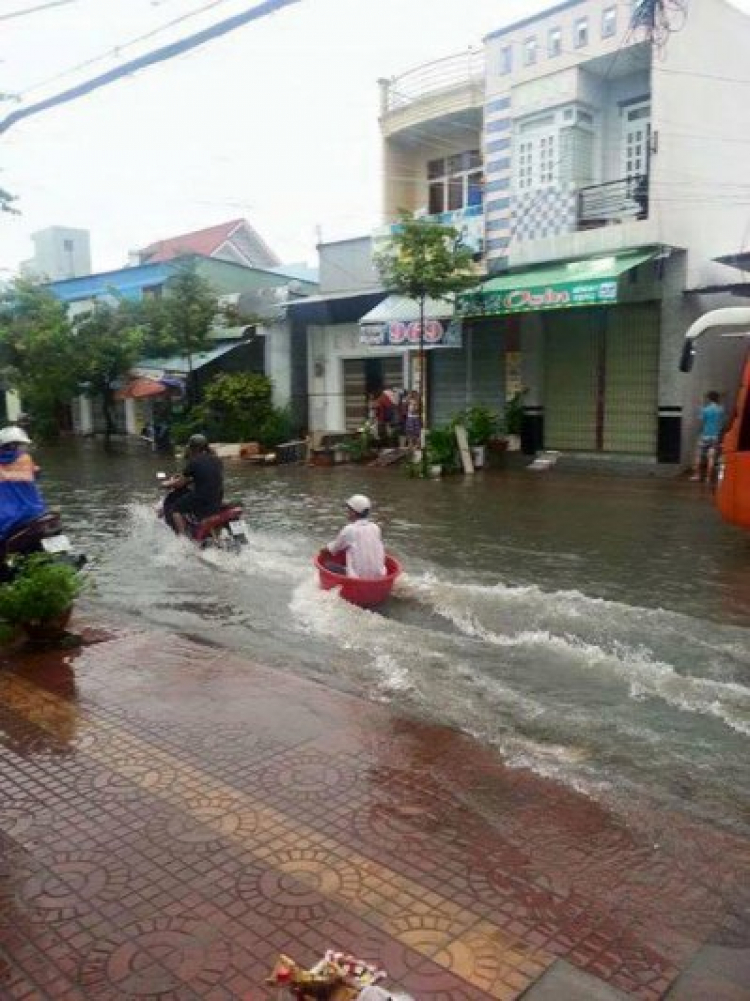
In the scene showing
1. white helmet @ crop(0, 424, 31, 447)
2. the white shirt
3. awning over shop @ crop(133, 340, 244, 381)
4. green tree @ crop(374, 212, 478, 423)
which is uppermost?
green tree @ crop(374, 212, 478, 423)

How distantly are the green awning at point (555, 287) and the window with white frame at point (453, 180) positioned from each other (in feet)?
11.8

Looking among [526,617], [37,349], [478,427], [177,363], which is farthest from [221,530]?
[37,349]

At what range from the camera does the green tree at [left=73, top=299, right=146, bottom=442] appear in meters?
27.0

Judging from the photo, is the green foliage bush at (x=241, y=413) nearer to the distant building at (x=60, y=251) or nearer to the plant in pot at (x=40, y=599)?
the plant in pot at (x=40, y=599)

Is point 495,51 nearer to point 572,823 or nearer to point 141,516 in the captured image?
point 141,516

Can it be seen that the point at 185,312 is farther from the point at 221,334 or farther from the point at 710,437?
the point at 710,437

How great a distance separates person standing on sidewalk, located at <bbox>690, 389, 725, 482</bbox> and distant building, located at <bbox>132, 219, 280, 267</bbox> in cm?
2587

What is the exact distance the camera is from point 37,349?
27391mm

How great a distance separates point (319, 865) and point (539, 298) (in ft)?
48.0

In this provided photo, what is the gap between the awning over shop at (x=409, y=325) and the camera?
62.4 feet

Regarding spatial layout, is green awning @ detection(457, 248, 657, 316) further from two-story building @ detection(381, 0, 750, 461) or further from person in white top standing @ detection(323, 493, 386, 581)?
person in white top standing @ detection(323, 493, 386, 581)

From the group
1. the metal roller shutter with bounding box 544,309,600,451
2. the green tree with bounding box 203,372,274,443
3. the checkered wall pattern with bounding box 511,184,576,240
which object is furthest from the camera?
the green tree with bounding box 203,372,274,443

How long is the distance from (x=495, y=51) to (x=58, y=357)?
16712 mm

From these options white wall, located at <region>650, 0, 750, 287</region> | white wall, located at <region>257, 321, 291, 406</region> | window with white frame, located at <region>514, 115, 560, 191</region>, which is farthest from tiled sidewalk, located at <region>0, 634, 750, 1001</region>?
white wall, located at <region>257, 321, 291, 406</region>
